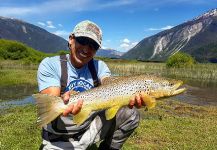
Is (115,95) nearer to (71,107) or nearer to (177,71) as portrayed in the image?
(71,107)

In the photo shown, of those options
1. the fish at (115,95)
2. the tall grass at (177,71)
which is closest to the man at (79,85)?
the fish at (115,95)

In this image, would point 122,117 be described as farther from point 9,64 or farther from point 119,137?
point 9,64

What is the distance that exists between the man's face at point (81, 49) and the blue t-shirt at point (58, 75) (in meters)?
0.23

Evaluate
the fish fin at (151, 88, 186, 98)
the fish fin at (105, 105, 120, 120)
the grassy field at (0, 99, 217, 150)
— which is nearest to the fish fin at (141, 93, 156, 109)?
the fish fin at (151, 88, 186, 98)

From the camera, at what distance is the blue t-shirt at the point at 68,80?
7152mm

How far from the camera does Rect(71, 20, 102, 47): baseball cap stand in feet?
23.4

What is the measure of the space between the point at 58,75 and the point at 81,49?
68 cm

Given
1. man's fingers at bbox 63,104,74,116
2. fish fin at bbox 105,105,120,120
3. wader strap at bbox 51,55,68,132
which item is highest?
wader strap at bbox 51,55,68,132

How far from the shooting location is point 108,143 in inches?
336

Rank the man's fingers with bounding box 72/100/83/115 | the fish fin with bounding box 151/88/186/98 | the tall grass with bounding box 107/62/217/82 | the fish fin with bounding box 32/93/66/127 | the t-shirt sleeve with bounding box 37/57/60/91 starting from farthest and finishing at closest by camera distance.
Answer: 1. the tall grass with bounding box 107/62/217/82
2. the t-shirt sleeve with bounding box 37/57/60/91
3. the fish fin with bounding box 151/88/186/98
4. the man's fingers with bounding box 72/100/83/115
5. the fish fin with bounding box 32/93/66/127

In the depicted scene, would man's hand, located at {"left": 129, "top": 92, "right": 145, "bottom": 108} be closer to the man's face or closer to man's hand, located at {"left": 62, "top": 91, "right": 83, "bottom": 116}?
man's hand, located at {"left": 62, "top": 91, "right": 83, "bottom": 116}

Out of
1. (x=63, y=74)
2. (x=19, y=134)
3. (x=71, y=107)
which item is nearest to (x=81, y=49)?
(x=63, y=74)

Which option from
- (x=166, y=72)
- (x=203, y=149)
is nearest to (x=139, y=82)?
(x=203, y=149)

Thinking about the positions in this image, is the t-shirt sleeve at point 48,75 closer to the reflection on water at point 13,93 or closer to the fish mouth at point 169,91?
the fish mouth at point 169,91
